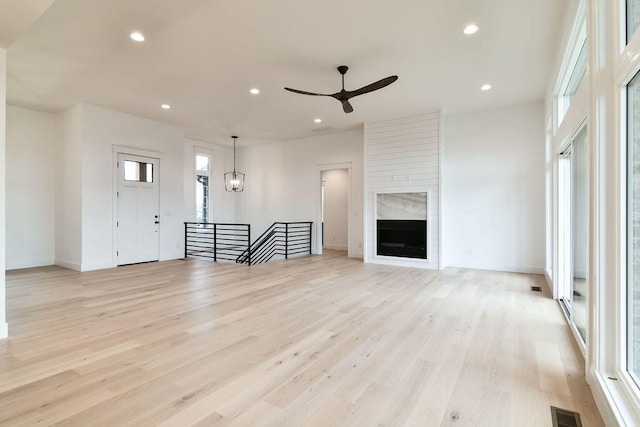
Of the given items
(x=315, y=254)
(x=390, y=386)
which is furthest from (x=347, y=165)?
(x=390, y=386)

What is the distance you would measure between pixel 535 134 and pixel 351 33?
435 cm

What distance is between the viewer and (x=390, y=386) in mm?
2061


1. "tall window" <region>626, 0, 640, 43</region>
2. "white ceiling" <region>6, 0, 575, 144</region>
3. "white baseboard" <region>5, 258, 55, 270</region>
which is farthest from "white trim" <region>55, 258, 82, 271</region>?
"tall window" <region>626, 0, 640, 43</region>

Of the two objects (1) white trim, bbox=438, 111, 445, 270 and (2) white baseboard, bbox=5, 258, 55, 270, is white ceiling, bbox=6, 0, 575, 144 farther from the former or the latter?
(2) white baseboard, bbox=5, 258, 55, 270

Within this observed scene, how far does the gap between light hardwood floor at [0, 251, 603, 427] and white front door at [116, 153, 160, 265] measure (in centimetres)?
205

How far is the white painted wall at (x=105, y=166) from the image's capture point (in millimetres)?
6059

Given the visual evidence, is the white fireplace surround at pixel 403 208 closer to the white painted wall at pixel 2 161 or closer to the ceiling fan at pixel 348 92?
the ceiling fan at pixel 348 92

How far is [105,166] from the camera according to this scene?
632 cm

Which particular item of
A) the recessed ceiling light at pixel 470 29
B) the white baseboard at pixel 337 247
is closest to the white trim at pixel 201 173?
the white baseboard at pixel 337 247

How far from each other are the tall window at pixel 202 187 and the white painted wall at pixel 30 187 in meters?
3.32

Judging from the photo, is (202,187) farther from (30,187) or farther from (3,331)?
(3,331)

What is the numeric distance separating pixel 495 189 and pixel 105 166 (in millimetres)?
7829

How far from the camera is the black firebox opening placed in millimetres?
6539

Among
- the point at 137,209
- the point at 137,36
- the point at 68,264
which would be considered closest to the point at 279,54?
the point at 137,36
